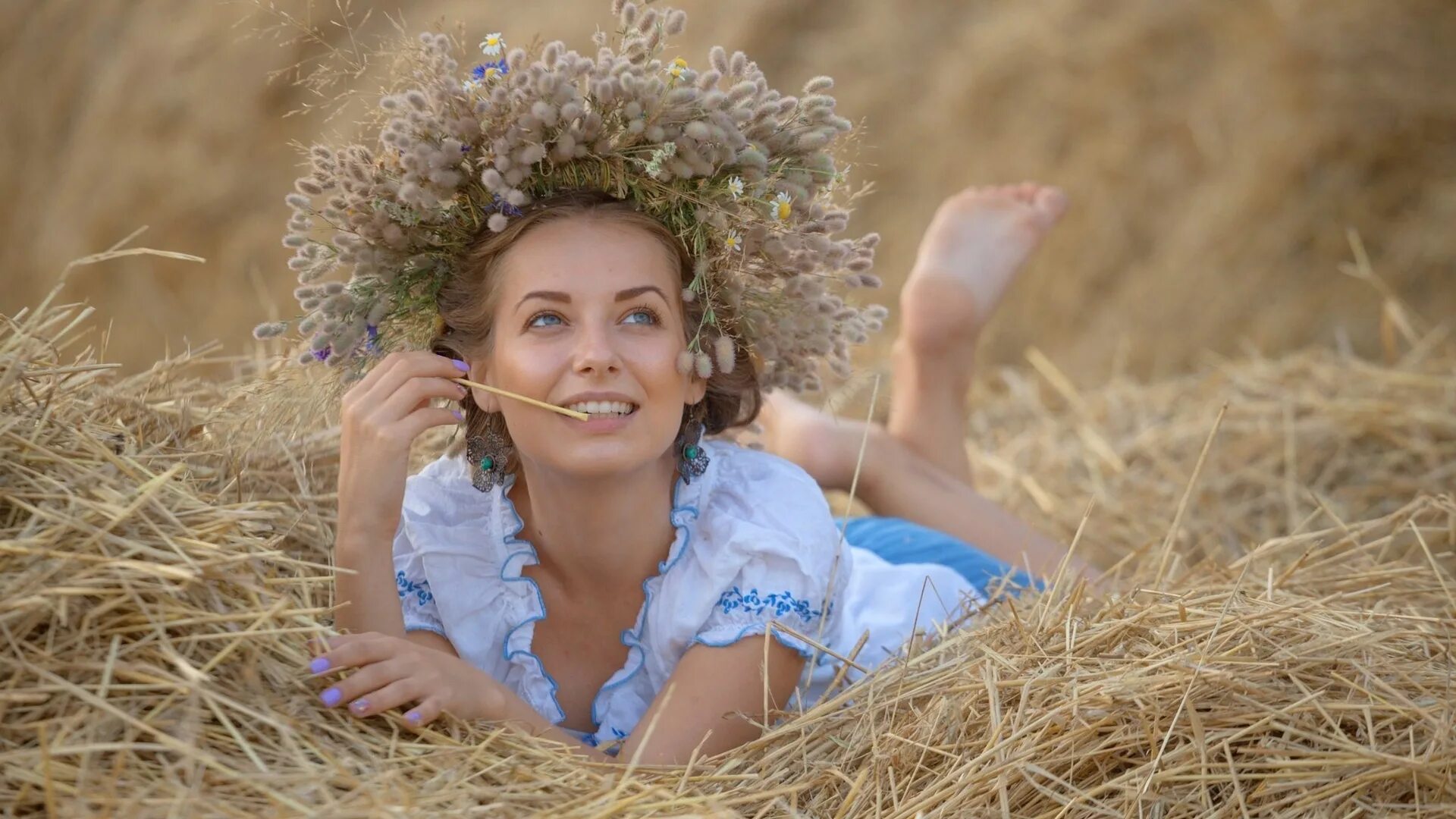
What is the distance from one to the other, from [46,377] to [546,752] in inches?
34.1

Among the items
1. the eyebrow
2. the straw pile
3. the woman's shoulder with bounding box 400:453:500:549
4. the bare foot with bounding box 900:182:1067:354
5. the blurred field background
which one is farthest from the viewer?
the blurred field background

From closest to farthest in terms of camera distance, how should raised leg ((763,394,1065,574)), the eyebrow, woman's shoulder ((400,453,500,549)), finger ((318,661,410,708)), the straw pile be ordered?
the straw pile → finger ((318,661,410,708)) → the eyebrow → woman's shoulder ((400,453,500,549)) → raised leg ((763,394,1065,574))

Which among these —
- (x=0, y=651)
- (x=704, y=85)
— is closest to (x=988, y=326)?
(x=704, y=85)

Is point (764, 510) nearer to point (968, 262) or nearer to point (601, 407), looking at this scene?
point (601, 407)

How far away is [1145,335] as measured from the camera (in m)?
5.43

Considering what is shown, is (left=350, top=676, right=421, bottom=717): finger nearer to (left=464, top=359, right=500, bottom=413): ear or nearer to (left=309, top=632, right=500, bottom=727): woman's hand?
(left=309, top=632, right=500, bottom=727): woman's hand

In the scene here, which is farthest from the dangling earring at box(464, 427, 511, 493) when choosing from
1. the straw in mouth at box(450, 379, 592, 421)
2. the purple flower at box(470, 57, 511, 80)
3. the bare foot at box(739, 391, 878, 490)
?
the bare foot at box(739, 391, 878, 490)

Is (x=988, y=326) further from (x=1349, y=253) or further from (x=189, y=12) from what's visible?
(x=189, y=12)

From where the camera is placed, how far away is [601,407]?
81.1 inches

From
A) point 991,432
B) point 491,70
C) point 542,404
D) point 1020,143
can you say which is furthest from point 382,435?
point 1020,143

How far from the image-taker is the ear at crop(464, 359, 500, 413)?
2215 millimetres

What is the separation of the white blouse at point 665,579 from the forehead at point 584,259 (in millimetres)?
408

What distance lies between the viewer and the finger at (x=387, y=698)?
1760mm

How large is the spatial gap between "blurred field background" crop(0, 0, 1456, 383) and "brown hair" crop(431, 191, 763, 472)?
1.63 meters
